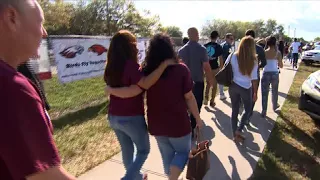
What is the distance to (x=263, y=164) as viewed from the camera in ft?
14.1

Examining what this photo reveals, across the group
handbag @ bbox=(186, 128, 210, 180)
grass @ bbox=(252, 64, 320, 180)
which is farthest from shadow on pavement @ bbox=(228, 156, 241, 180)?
handbag @ bbox=(186, 128, 210, 180)

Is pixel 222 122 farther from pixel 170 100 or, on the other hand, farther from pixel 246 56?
pixel 170 100

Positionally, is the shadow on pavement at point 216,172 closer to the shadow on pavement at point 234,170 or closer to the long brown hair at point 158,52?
the shadow on pavement at point 234,170

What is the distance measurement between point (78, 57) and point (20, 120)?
22.4 feet

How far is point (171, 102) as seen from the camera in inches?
118

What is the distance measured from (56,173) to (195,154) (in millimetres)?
2325

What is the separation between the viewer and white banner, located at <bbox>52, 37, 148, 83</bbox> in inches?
273

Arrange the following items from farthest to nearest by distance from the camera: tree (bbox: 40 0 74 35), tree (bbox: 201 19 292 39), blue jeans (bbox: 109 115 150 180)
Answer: tree (bbox: 201 19 292 39) < tree (bbox: 40 0 74 35) < blue jeans (bbox: 109 115 150 180)

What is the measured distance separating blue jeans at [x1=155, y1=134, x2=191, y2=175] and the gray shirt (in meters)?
2.17

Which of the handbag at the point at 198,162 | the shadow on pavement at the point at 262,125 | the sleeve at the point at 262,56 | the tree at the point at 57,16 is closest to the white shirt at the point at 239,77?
the shadow on pavement at the point at 262,125

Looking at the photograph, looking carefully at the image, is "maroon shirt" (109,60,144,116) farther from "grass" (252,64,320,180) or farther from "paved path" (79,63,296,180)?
"grass" (252,64,320,180)

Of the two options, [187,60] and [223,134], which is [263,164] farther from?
[187,60]

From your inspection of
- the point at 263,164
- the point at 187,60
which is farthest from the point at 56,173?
the point at 187,60

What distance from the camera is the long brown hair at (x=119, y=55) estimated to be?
117 inches
